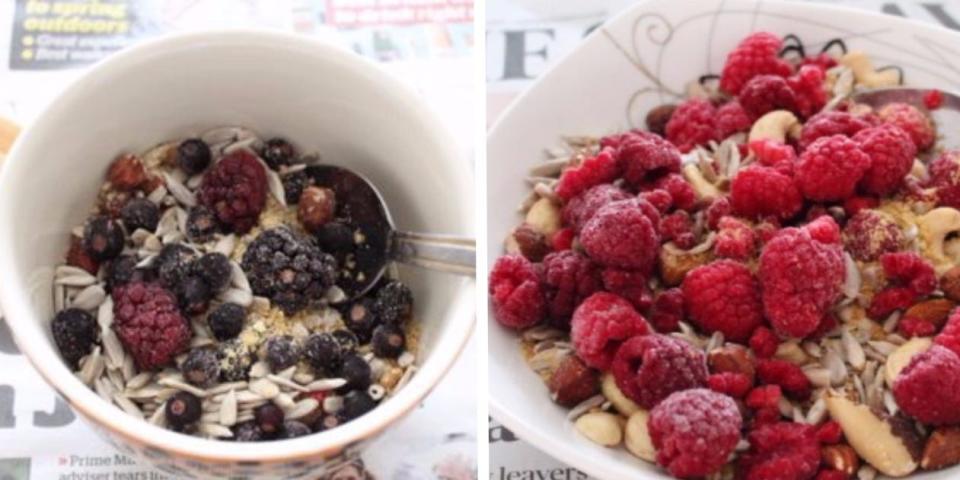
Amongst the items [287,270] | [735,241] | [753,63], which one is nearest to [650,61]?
[753,63]

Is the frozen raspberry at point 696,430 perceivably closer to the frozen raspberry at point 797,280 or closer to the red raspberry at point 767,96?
the frozen raspberry at point 797,280

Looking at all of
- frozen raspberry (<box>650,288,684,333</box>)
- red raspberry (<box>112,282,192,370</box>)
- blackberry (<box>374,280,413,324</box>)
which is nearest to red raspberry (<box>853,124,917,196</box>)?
frozen raspberry (<box>650,288,684,333</box>)

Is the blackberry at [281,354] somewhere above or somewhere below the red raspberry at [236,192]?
below

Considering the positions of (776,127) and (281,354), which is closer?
(281,354)

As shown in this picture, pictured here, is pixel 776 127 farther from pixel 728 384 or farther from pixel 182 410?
pixel 182 410

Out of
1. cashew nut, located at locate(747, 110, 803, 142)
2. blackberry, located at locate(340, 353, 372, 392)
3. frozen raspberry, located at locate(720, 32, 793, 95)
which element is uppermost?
frozen raspberry, located at locate(720, 32, 793, 95)

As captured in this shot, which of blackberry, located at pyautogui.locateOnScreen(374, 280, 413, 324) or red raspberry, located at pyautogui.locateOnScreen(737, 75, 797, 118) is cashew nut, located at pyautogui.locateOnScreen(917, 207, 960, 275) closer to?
red raspberry, located at pyautogui.locateOnScreen(737, 75, 797, 118)

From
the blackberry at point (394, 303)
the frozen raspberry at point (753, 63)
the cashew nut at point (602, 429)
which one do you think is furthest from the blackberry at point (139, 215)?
the frozen raspberry at point (753, 63)
